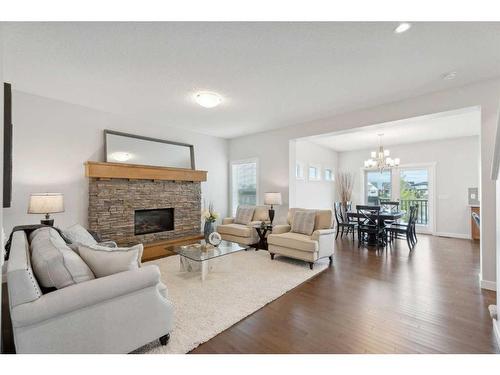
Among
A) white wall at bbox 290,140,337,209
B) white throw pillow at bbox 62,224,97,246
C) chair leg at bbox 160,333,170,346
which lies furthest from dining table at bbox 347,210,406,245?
white throw pillow at bbox 62,224,97,246

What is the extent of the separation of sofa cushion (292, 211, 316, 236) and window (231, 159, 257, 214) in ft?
5.92

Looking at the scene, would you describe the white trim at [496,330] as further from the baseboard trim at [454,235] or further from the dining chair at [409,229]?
the baseboard trim at [454,235]

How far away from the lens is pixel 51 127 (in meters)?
3.62

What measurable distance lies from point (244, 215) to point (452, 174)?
18.6 feet

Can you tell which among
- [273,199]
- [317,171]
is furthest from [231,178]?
[317,171]

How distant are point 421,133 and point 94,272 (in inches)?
274

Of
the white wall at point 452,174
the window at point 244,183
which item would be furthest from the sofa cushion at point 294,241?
the white wall at point 452,174

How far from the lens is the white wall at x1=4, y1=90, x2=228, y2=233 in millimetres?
3324

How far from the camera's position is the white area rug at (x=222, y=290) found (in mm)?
1956

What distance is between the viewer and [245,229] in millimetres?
4777

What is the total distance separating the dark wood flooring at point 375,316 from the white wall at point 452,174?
3.13m

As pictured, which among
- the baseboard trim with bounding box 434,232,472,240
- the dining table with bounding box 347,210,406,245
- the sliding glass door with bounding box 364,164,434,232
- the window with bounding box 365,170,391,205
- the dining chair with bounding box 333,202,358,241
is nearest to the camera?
the dining table with bounding box 347,210,406,245

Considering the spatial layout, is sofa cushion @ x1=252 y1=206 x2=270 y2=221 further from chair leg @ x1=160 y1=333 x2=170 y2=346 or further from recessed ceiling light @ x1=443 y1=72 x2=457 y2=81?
recessed ceiling light @ x1=443 y1=72 x2=457 y2=81
